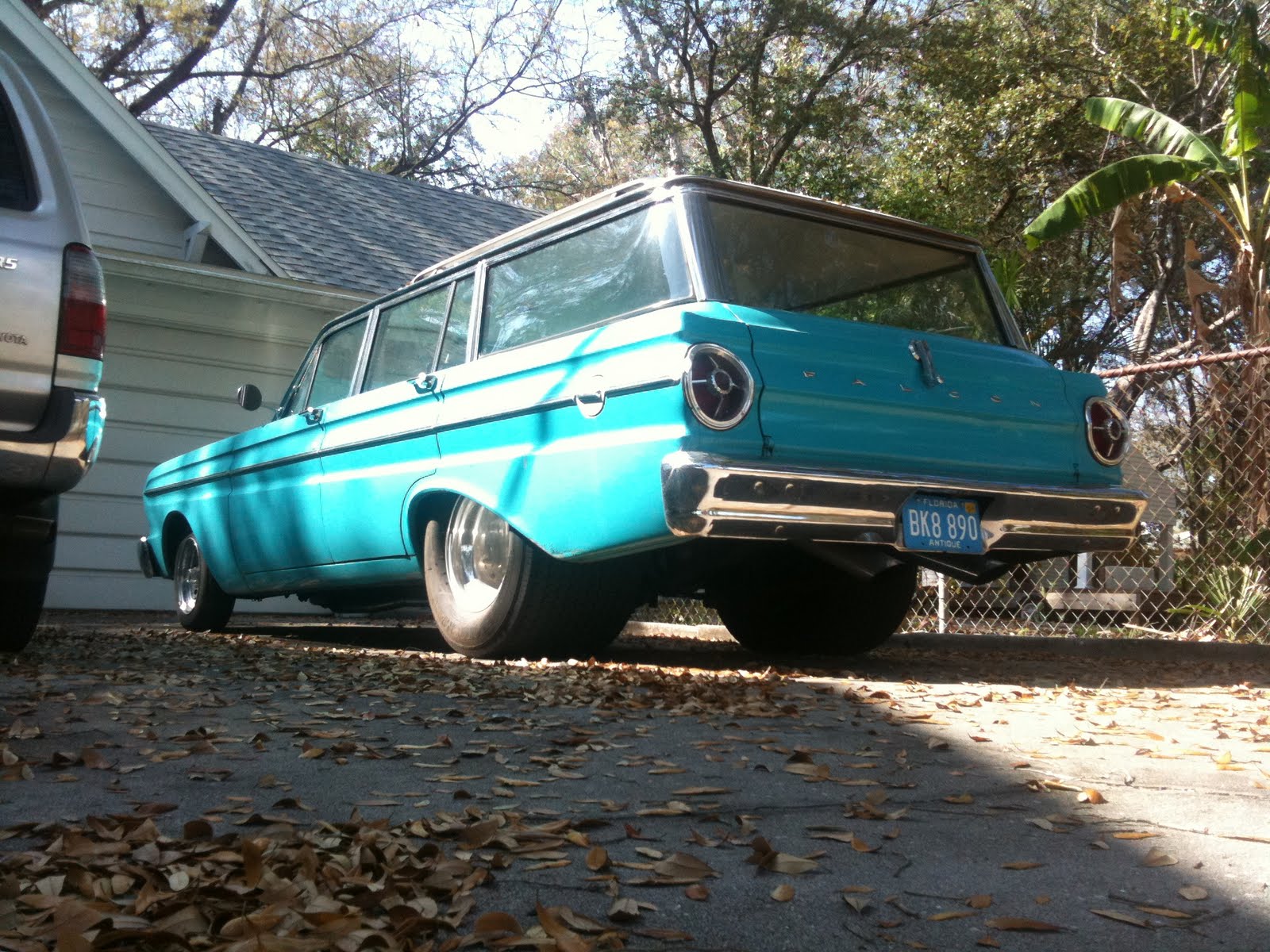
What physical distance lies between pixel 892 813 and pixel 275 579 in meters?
4.72

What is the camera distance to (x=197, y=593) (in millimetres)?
7535

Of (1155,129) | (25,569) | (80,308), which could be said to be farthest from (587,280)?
(1155,129)

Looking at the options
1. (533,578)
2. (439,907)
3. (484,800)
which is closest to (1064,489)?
(533,578)

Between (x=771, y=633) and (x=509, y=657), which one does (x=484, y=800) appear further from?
(x=771, y=633)

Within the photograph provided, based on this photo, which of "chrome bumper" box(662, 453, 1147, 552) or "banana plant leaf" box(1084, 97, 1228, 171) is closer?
"chrome bumper" box(662, 453, 1147, 552)

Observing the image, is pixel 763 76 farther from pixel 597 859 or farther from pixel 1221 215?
pixel 597 859

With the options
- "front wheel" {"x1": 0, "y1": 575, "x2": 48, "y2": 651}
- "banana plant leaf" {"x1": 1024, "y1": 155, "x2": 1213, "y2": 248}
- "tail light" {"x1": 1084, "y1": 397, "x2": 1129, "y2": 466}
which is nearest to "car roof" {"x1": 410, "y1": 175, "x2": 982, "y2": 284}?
"tail light" {"x1": 1084, "y1": 397, "x2": 1129, "y2": 466}

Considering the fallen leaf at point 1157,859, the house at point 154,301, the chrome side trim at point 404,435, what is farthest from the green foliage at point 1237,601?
the house at point 154,301

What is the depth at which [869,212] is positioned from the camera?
203 inches

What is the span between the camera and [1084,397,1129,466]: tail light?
502 centimetres

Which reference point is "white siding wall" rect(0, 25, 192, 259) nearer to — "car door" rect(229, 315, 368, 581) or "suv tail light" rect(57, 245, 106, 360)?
"car door" rect(229, 315, 368, 581)

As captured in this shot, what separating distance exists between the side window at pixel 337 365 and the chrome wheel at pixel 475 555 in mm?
1433

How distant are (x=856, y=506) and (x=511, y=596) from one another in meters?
1.39

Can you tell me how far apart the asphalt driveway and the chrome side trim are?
98 cm
